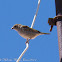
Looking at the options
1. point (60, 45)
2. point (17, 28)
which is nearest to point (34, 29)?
point (17, 28)

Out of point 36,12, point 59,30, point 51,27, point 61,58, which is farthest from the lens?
point 36,12

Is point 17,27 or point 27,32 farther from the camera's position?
point 17,27

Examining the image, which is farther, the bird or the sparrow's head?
the sparrow's head

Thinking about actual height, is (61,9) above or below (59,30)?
above

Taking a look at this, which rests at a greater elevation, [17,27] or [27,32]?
[17,27]

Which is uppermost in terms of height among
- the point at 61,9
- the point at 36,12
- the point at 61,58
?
the point at 36,12

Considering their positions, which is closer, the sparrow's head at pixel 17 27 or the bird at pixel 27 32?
the bird at pixel 27 32

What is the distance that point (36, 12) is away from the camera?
192cm

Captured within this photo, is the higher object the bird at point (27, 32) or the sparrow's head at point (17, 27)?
the sparrow's head at point (17, 27)

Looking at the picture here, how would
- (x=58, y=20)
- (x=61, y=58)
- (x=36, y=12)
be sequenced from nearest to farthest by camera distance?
(x=61, y=58) < (x=58, y=20) < (x=36, y=12)

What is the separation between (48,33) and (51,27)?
0.09 metres

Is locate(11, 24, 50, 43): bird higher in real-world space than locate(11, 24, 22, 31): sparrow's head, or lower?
lower

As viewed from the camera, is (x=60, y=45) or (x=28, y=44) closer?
(x=60, y=45)

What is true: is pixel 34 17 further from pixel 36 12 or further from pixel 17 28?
pixel 17 28
